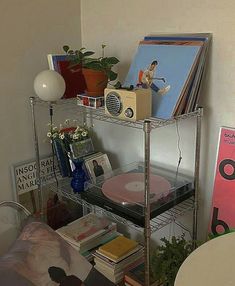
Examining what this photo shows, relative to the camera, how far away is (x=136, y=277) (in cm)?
156

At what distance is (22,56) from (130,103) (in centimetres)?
66

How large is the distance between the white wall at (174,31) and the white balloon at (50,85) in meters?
0.34

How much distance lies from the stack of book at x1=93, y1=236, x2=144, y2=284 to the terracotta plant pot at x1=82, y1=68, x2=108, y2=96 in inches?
27.1

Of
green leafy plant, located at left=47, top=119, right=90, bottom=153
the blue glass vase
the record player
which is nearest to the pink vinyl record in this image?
the record player

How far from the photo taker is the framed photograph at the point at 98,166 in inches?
68.9

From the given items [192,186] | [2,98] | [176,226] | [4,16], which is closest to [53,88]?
[2,98]

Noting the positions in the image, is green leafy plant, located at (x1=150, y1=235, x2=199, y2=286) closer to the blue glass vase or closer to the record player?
the record player

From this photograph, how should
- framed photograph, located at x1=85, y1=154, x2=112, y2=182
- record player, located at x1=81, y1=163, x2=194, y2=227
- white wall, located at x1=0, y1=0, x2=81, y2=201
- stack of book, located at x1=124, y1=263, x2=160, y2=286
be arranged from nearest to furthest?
1. record player, located at x1=81, y1=163, x2=194, y2=227
2. stack of book, located at x1=124, y1=263, x2=160, y2=286
3. white wall, located at x1=0, y1=0, x2=81, y2=201
4. framed photograph, located at x1=85, y1=154, x2=112, y2=182

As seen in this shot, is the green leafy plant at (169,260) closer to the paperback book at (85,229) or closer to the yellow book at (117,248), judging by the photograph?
the yellow book at (117,248)

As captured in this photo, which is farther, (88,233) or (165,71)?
(88,233)

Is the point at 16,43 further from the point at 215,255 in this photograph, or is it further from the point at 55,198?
the point at 215,255

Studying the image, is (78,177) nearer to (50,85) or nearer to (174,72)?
(50,85)

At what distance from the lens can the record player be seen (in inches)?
56.1

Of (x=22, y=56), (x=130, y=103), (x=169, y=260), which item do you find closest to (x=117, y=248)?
(x=169, y=260)
